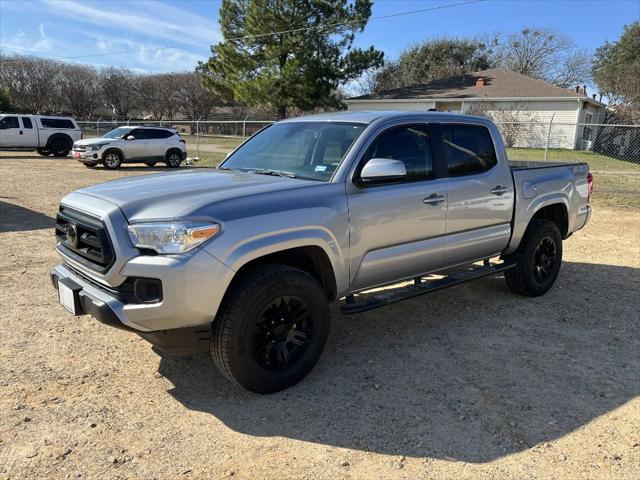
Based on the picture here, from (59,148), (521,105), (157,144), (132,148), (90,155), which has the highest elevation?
(521,105)

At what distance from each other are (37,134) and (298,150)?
883 inches

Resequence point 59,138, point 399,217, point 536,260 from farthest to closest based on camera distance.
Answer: point 59,138
point 536,260
point 399,217

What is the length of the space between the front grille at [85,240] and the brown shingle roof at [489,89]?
3132cm

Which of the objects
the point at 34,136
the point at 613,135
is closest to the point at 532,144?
Answer: the point at 613,135

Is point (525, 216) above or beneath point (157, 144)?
above

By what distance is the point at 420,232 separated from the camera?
4.18m

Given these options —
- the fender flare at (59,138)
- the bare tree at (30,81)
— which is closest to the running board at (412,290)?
the fender flare at (59,138)

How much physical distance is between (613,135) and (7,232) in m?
30.8

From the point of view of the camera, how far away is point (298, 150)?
169 inches

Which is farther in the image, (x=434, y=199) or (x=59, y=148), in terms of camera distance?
(x=59, y=148)

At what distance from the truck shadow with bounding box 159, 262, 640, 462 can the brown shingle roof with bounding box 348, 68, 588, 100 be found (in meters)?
Answer: 29.1

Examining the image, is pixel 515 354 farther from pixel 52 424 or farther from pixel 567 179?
pixel 52 424

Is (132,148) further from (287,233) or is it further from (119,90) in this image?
(119,90)

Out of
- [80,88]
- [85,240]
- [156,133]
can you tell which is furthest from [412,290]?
[80,88]
